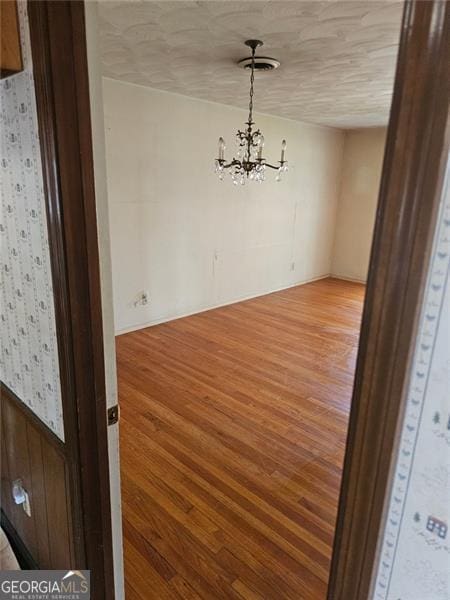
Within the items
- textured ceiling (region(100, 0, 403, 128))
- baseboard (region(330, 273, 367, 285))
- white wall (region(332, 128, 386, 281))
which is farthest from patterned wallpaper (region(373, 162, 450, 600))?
baseboard (region(330, 273, 367, 285))

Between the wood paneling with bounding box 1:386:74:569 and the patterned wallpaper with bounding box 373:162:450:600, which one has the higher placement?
the patterned wallpaper with bounding box 373:162:450:600

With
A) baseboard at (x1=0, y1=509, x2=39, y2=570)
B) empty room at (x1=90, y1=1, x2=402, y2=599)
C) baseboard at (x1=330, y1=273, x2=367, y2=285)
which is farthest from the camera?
baseboard at (x1=330, y1=273, x2=367, y2=285)

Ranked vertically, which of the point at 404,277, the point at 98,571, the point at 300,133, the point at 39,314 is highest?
the point at 300,133

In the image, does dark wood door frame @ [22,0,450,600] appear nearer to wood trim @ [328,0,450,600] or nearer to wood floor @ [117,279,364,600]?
wood trim @ [328,0,450,600]

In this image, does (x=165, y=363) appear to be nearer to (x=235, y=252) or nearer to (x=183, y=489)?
(x=183, y=489)

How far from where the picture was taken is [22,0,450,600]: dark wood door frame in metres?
0.51

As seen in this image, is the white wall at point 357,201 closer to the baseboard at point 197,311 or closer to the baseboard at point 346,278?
the baseboard at point 346,278

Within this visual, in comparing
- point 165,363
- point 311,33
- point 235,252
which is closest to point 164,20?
point 311,33

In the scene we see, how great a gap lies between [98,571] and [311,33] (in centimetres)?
293

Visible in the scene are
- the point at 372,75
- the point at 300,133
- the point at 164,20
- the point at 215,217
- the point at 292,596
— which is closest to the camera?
the point at 292,596

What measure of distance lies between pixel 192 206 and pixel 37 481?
363 centimetres

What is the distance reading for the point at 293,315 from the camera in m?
5.07

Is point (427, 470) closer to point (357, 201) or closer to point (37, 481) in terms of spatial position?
point (37, 481)

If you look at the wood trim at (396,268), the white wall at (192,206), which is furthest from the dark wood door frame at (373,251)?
the white wall at (192,206)
